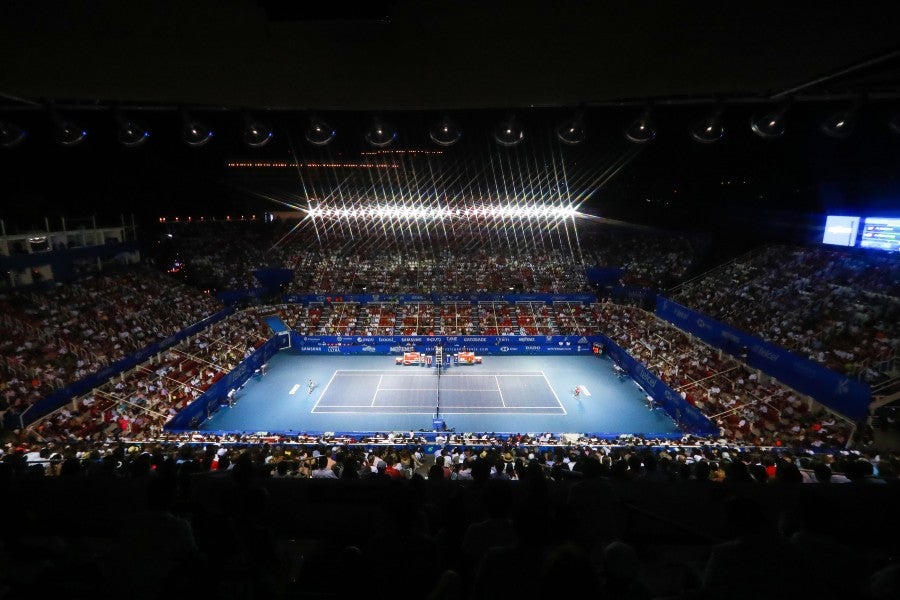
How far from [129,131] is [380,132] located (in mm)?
3502

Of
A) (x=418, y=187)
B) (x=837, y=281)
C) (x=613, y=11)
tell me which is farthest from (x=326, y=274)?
(x=613, y=11)

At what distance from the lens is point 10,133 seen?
5848mm

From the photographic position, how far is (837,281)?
62.4 feet

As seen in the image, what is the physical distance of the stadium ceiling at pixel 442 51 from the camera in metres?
3.06

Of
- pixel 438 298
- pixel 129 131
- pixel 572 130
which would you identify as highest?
pixel 129 131

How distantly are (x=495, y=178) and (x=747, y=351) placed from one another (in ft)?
76.5

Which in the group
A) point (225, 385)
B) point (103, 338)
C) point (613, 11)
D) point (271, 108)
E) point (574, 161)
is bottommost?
point (225, 385)

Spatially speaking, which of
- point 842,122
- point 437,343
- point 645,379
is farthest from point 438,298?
point 842,122

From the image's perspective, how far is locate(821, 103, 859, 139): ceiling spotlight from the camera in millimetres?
5095

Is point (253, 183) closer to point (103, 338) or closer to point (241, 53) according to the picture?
point (103, 338)

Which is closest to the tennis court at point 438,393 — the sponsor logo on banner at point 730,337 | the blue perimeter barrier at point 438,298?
the blue perimeter barrier at point 438,298

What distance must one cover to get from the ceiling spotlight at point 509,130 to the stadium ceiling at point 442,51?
552mm

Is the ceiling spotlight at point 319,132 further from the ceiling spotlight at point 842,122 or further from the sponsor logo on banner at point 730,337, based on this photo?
Answer: the sponsor logo on banner at point 730,337

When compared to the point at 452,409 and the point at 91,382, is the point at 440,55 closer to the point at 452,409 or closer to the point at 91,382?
the point at 452,409
